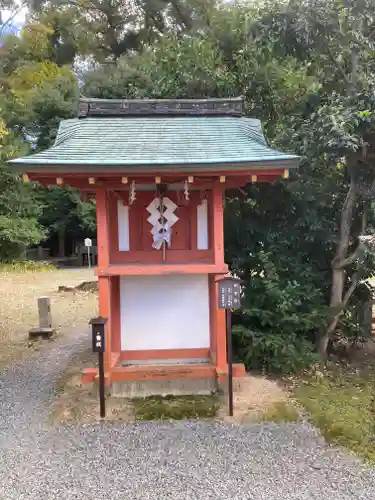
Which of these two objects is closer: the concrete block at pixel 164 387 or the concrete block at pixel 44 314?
the concrete block at pixel 164 387

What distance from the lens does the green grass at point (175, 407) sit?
5570mm

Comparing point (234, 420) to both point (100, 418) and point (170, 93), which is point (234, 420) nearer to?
point (100, 418)

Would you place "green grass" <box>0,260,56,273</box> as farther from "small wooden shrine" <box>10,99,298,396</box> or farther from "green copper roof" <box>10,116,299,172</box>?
"small wooden shrine" <box>10,99,298,396</box>

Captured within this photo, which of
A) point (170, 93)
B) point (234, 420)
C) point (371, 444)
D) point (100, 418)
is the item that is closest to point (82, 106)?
point (170, 93)

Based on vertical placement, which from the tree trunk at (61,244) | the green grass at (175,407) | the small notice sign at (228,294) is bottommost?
the green grass at (175,407)

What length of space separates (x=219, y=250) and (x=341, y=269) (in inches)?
107

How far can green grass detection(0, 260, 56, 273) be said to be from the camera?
20.8 metres

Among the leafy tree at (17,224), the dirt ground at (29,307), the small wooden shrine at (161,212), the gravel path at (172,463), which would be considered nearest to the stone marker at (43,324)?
the dirt ground at (29,307)

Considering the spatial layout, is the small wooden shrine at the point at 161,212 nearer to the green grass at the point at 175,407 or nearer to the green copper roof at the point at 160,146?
the green copper roof at the point at 160,146

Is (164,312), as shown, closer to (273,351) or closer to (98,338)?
(98,338)

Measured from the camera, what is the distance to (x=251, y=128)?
6961mm

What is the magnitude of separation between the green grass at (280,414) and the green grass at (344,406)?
23 centimetres

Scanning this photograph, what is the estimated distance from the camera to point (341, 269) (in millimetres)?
7605

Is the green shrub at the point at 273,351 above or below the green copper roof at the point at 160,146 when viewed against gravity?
below
